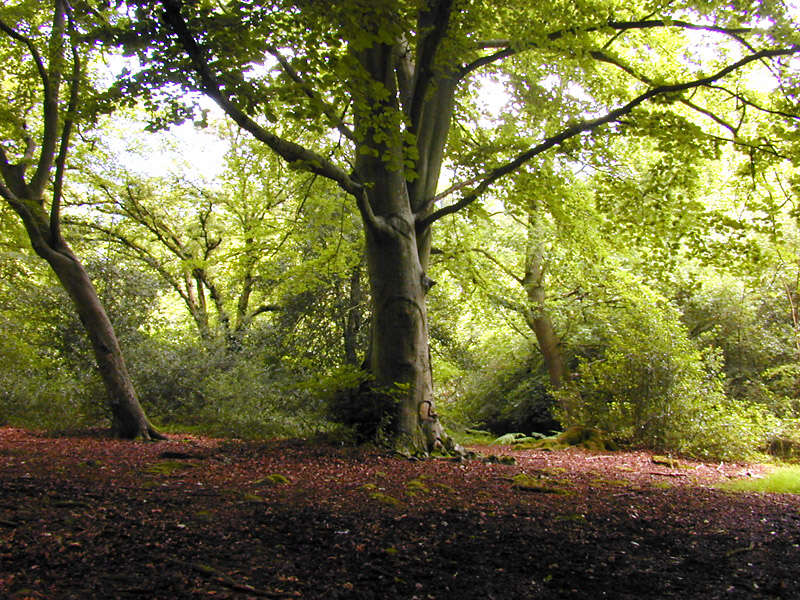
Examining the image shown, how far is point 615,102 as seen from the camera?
Answer: 995 centimetres

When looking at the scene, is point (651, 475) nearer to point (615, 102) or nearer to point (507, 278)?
point (615, 102)

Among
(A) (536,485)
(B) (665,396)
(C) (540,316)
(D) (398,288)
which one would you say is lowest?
(A) (536,485)

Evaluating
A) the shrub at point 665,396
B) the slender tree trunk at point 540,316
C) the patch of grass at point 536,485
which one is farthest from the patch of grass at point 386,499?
the slender tree trunk at point 540,316

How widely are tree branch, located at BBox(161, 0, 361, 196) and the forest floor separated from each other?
122 inches

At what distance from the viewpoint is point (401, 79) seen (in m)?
7.36

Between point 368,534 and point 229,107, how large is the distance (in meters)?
3.86

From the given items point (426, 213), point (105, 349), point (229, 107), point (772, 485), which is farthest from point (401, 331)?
point (105, 349)

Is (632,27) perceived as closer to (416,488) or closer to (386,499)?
(416,488)

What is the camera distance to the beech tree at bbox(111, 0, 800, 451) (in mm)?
4273

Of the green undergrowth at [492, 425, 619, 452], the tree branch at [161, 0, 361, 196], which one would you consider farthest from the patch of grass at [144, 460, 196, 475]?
the green undergrowth at [492, 425, 619, 452]

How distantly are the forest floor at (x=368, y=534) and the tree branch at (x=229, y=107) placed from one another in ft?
10.2

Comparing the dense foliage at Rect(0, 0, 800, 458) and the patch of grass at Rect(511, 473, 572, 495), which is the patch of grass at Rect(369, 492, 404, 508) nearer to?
the patch of grass at Rect(511, 473, 572, 495)

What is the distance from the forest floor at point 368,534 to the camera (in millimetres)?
2217

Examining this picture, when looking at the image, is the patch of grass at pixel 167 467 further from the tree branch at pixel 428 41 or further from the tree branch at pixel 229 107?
the tree branch at pixel 428 41
